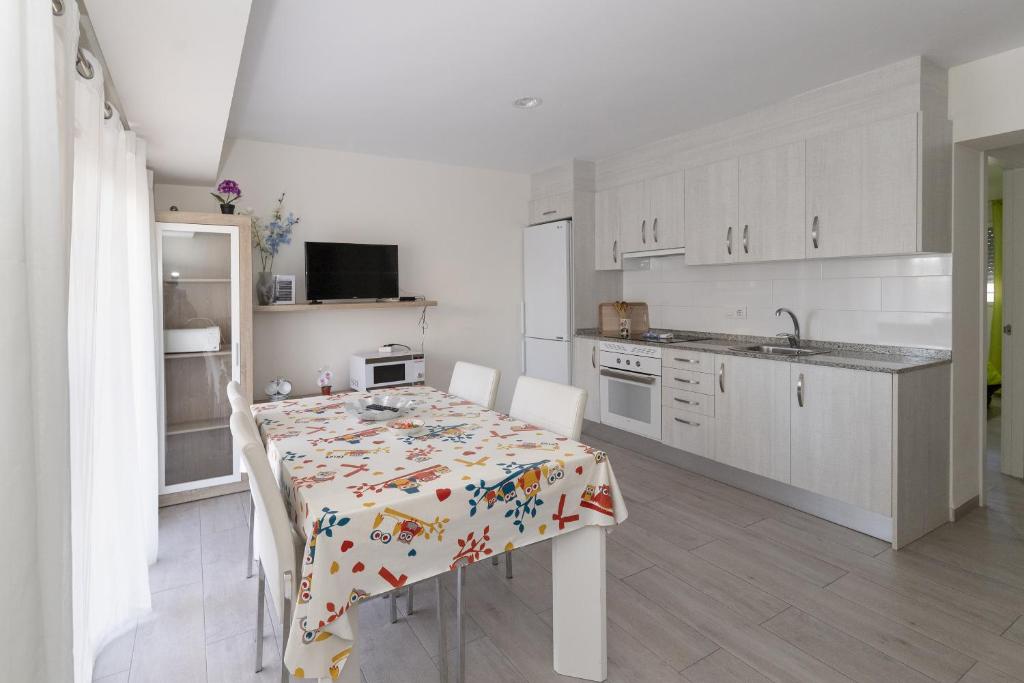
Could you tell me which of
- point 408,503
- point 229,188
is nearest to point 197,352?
point 229,188

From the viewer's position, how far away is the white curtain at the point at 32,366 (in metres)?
0.66

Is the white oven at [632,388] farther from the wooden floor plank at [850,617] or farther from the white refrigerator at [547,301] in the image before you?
the wooden floor plank at [850,617]

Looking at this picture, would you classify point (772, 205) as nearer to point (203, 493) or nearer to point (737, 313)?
point (737, 313)

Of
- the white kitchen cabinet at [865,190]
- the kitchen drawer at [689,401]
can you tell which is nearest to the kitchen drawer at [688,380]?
the kitchen drawer at [689,401]

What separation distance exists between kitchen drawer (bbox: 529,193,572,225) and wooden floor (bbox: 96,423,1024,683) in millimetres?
2905

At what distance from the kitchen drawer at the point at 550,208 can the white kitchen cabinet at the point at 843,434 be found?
2545 mm

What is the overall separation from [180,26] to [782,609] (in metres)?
3.08

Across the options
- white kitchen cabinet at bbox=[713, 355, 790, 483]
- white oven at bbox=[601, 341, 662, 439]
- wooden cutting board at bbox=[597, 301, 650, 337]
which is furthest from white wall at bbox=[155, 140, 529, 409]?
white kitchen cabinet at bbox=[713, 355, 790, 483]

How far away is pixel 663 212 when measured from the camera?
4379 mm

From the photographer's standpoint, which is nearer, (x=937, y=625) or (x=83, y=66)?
(x=83, y=66)

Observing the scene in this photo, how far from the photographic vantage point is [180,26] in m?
1.78

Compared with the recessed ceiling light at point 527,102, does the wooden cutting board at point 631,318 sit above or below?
below

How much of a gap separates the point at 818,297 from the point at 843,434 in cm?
111

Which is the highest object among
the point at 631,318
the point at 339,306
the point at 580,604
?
the point at 339,306
